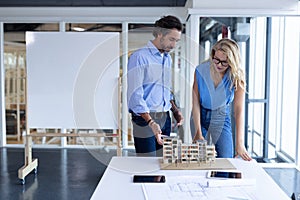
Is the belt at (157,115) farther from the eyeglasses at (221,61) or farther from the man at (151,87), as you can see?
the eyeglasses at (221,61)

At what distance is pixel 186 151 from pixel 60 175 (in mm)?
2657

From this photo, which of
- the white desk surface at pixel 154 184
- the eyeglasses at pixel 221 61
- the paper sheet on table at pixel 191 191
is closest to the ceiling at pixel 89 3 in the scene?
the eyeglasses at pixel 221 61

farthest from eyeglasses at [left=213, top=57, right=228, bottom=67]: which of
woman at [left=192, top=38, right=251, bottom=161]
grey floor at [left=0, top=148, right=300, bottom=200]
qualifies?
grey floor at [left=0, top=148, right=300, bottom=200]

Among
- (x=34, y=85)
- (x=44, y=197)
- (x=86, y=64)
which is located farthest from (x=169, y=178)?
(x=34, y=85)

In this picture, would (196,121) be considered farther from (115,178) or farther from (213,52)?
(115,178)

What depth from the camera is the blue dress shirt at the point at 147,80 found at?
214 centimetres

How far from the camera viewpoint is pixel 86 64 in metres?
4.11

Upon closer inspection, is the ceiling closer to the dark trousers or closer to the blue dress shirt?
the blue dress shirt

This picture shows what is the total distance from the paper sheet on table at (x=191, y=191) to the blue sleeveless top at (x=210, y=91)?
2.48 feet

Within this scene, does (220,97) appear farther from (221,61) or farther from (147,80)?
(147,80)

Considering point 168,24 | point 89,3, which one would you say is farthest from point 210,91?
point 89,3

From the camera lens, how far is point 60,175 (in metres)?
4.10

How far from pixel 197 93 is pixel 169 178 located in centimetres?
79

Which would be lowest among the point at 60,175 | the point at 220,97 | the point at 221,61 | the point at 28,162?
the point at 60,175
